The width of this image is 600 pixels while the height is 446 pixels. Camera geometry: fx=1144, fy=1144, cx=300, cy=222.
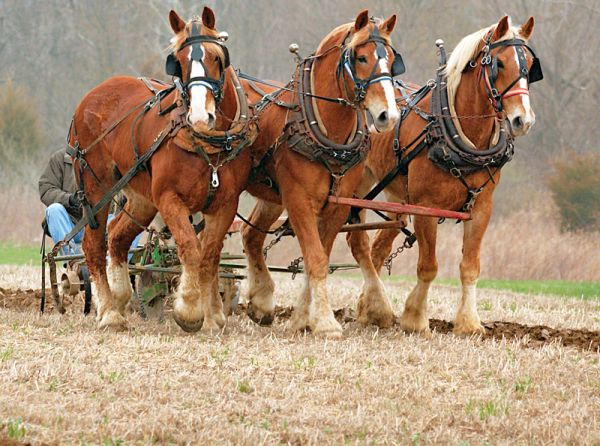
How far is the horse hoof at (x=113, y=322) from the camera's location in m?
8.02

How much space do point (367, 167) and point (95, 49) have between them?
32175 mm

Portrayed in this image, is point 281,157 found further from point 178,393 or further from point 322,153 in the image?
point 178,393

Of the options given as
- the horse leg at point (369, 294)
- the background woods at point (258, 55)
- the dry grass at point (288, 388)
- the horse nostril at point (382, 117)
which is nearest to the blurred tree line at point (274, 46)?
the background woods at point (258, 55)

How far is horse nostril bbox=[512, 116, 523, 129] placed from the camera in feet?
24.4

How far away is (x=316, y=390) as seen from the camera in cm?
575

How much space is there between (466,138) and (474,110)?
0.71ft

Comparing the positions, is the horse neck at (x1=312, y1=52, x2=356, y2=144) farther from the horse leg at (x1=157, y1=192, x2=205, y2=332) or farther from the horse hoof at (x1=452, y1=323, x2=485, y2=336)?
the horse hoof at (x1=452, y1=323, x2=485, y2=336)

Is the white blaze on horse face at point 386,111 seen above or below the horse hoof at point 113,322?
above

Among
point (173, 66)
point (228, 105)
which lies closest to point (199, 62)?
point (173, 66)

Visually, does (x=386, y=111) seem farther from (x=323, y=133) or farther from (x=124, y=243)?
(x=124, y=243)

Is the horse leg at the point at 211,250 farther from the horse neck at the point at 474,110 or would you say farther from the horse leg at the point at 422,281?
the horse neck at the point at 474,110

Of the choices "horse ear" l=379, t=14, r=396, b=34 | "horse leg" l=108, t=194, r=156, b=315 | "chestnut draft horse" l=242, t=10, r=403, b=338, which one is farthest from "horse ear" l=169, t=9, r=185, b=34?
"horse leg" l=108, t=194, r=156, b=315

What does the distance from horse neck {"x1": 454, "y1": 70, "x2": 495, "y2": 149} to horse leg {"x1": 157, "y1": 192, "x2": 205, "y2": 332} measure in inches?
82.2

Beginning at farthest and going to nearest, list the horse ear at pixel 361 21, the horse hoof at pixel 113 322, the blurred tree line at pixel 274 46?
1. the blurred tree line at pixel 274 46
2. the horse hoof at pixel 113 322
3. the horse ear at pixel 361 21
